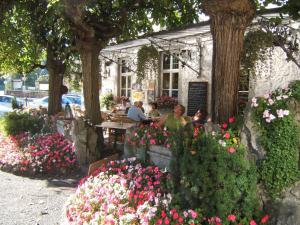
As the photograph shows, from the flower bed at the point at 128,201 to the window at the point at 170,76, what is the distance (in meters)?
8.32

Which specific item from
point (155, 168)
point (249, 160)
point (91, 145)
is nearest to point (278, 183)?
point (249, 160)

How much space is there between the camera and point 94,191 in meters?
5.74

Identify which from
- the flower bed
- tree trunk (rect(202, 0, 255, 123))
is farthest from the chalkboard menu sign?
tree trunk (rect(202, 0, 255, 123))

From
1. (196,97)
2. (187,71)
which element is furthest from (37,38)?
(196,97)

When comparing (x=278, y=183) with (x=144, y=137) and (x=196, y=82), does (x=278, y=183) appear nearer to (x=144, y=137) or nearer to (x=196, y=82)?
(x=144, y=137)

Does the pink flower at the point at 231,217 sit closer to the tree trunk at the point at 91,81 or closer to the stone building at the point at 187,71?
the stone building at the point at 187,71

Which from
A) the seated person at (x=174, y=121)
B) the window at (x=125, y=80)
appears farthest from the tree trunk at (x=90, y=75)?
the window at (x=125, y=80)

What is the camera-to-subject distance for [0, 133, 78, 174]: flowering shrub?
910cm

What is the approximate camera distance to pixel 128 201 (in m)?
5.20

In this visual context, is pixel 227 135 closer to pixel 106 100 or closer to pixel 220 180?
pixel 220 180

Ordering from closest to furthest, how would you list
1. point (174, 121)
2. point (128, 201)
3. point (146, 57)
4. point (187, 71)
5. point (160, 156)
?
point (128, 201) < point (160, 156) < point (174, 121) < point (146, 57) < point (187, 71)

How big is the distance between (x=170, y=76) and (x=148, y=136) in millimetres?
8614

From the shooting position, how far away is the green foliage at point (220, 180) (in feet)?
13.6

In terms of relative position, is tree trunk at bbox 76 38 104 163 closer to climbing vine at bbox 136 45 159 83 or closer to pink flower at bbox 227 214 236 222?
climbing vine at bbox 136 45 159 83
